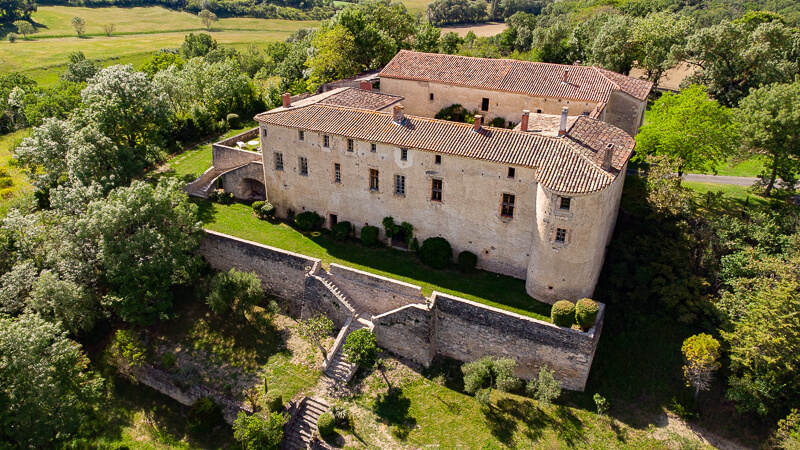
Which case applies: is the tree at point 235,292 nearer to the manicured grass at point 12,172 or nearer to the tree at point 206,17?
the manicured grass at point 12,172

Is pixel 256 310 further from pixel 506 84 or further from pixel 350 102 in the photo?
pixel 506 84

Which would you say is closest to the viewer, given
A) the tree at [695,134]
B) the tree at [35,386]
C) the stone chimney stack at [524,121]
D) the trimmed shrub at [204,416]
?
the tree at [35,386]

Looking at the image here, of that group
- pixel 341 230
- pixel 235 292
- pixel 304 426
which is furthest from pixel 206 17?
pixel 304 426

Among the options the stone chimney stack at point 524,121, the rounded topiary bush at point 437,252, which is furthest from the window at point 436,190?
the stone chimney stack at point 524,121

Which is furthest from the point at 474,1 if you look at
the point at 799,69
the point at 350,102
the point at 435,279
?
the point at 435,279

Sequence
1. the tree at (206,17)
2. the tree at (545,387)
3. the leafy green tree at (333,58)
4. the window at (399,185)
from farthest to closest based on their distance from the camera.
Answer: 1. the tree at (206,17)
2. the leafy green tree at (333,58)
3. the window at (399,185)
4. the tree at (545,387)
